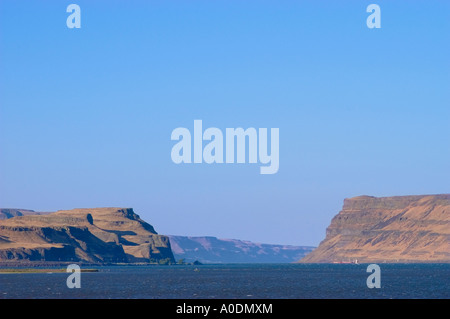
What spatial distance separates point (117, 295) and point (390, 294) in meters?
55.2

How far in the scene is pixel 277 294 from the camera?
175625mm
